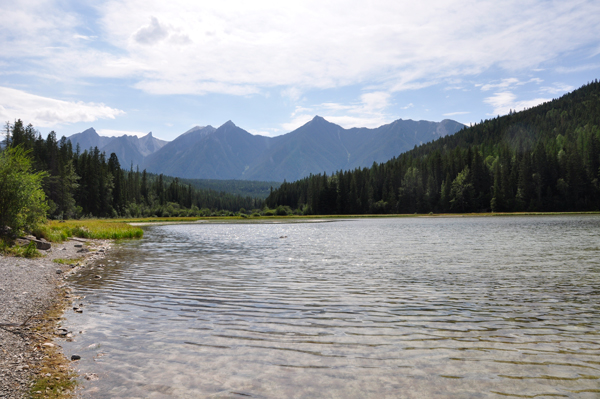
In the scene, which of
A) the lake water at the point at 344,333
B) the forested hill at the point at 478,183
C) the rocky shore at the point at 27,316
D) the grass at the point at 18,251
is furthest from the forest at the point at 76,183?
the forested hill at the point at 478,183

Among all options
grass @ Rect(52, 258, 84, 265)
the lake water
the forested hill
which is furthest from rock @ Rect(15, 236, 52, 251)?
the forested hill

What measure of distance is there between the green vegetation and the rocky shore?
535 cm

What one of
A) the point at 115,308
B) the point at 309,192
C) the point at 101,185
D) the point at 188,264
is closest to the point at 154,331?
the point at 115,308

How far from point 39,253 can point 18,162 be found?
319 inches

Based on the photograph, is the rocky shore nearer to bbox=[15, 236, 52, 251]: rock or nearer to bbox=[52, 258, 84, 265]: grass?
bbox=[52, 258, 84, 265]: grass

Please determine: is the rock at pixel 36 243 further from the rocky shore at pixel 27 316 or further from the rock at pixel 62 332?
the rock at pixel 62 332

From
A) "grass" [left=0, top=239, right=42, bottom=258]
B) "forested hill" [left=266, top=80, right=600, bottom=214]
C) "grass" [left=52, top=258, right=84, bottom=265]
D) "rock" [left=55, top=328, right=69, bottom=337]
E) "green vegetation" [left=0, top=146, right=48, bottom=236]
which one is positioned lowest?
"grass" [left=52, top=258, right=84, bottom=265]

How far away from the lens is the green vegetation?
26734 millimetres

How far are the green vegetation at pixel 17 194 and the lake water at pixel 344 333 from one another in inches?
444

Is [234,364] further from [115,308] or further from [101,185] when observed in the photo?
[101,185]

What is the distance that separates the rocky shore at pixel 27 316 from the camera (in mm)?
7520

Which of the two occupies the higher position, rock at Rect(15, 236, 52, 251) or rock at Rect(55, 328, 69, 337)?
rock at Rect(15, 236, 52, 251)

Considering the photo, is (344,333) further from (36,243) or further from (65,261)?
(36,243)

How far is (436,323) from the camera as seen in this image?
448 inches
